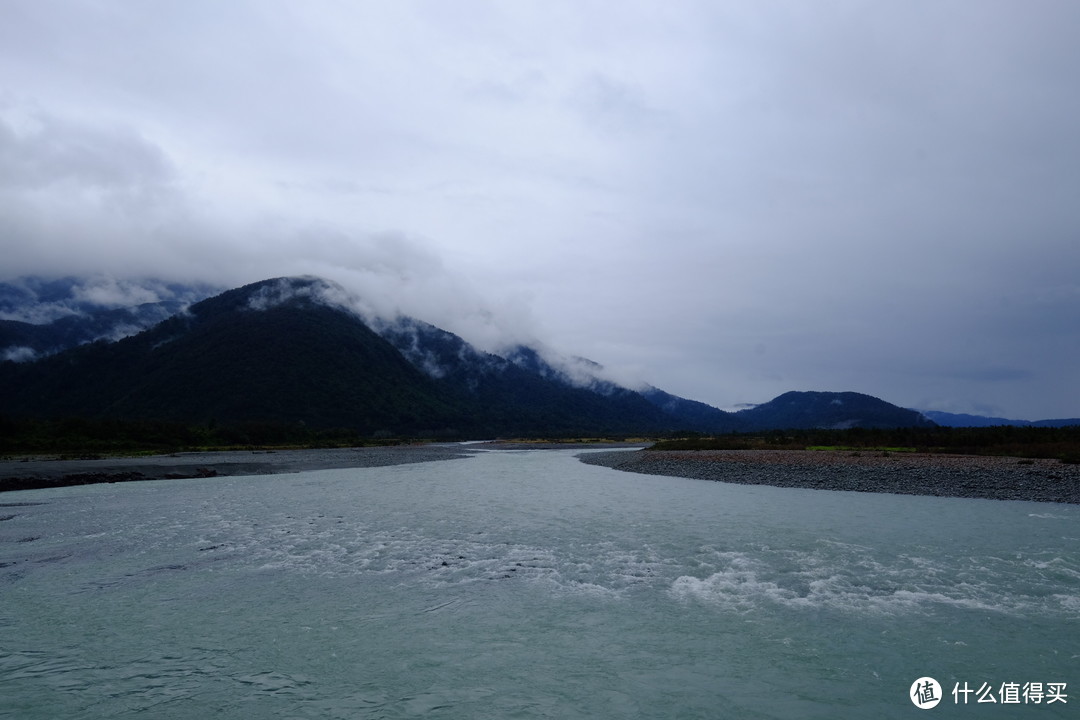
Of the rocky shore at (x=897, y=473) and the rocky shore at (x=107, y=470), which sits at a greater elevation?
the rocky shore at (x=897, y=473)

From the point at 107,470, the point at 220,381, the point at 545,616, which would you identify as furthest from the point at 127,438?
the point at 545,616

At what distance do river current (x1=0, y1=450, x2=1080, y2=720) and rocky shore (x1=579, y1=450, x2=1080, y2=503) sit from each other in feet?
25.2

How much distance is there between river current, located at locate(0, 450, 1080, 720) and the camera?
9.27 m

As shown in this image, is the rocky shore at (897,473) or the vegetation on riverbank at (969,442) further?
the vegetation on riverbank at (969,442)

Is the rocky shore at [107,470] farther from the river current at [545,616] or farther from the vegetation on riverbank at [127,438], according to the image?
the river current at [545,616]

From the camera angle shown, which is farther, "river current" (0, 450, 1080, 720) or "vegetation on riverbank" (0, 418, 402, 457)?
"vegetation on riverbank" (0, 418, 402, 457)

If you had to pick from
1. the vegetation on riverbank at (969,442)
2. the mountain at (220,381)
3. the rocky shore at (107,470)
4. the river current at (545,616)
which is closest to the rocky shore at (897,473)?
the vegetation on riverbank at (969,442)

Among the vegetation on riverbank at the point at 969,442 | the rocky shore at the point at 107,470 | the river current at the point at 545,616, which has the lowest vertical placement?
the rocky shore at the point at 107,470

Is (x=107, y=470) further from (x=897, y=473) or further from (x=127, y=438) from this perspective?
(x=897, y=473)

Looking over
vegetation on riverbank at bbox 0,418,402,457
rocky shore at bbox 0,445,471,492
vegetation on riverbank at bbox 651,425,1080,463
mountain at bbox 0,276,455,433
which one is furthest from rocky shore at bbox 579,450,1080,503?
mountain at bbox 0,276,455,433

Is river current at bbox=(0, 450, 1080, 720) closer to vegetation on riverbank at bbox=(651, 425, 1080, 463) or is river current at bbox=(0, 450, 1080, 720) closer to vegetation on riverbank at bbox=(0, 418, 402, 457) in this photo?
vegetation on riverbank at bbox=(651, 425, 1080, 463)

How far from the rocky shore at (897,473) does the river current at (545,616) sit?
7.68m

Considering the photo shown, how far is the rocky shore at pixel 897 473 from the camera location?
33594 millimetres

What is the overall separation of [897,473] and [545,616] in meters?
37.7
